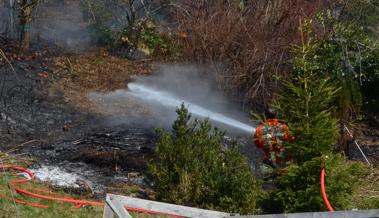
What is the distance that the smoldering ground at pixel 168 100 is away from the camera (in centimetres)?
1230

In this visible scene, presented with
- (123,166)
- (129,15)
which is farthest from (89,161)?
(129,15)

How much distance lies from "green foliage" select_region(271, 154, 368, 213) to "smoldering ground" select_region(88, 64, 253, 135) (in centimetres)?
516

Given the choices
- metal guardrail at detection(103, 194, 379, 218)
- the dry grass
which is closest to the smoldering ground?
the dry grass

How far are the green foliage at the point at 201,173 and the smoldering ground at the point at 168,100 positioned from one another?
3.71 m

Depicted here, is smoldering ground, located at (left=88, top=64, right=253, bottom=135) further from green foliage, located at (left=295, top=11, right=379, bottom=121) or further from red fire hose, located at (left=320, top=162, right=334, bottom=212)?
red fire hose, located at (left=320, top=162, right=334, bottom=212)

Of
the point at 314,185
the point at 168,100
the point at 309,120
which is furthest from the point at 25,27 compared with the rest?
the point at 314,185

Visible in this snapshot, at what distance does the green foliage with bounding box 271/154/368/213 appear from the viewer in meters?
6.53

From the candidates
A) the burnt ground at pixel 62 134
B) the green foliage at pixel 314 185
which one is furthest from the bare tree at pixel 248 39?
the green foliage at pixel 314 185

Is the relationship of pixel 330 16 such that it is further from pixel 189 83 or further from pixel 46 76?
pixel 46 76

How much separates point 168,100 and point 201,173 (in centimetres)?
630

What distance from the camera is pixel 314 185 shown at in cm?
659

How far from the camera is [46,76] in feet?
43.1

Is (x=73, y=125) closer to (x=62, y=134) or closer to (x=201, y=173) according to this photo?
(x=62, y=134)

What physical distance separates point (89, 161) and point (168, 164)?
172 centimetres
